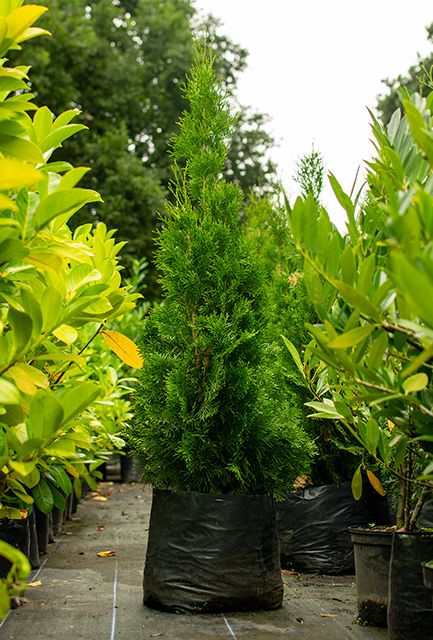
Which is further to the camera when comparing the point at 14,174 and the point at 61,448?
the point at 61,448

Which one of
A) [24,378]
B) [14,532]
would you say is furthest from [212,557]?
[24,378]

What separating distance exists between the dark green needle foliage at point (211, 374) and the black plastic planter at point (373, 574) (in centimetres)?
57

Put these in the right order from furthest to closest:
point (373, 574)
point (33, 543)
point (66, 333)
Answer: point (33, 543)
point (373, 574)
point (66, 333)

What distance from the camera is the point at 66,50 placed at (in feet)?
61.8

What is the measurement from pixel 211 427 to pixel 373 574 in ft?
3.57

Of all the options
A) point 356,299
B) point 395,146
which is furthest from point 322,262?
point 395,146

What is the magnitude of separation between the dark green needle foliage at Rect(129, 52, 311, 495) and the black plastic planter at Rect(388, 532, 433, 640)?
99 centimetres

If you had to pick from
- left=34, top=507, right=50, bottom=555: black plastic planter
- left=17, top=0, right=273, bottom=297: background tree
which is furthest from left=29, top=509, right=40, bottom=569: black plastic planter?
left=17, top=0, right=273, bottom=297: background tree

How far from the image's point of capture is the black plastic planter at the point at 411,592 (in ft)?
9.46

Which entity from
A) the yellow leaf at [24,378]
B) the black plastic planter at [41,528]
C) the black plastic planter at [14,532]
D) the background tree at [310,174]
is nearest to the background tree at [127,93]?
the background tree at [310,174]

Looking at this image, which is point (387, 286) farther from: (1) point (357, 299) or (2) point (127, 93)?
(2) point (127, 93)

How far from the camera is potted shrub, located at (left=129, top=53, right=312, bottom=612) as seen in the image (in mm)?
3629

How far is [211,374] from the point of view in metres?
3.83

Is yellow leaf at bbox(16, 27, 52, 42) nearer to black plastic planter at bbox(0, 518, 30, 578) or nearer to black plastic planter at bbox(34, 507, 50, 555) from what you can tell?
black plastic planter at bbox(0, 518, 30, 578)
